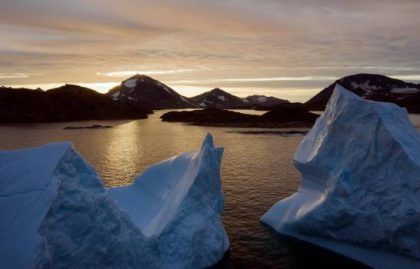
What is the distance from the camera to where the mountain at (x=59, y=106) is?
119 metres

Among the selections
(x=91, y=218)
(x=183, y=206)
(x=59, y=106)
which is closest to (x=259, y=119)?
(x=59, y=106)

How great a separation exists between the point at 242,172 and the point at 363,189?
1979 cm

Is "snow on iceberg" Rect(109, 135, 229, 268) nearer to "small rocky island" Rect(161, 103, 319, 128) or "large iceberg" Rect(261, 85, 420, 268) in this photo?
"large iceberg" Rect(261, 85, 420, 268)

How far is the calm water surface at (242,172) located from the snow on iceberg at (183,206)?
5.19ft

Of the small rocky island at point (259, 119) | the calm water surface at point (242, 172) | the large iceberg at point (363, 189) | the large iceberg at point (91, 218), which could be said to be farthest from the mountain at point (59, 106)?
the large iceberg at point (363, 189)

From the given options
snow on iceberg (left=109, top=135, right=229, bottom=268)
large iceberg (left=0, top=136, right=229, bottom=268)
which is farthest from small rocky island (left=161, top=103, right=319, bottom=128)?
large iceberg (left=0, top=136, right=229, bottom=268)

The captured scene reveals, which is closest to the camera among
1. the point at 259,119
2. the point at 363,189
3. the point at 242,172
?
the point at 363,189

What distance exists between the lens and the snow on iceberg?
16.4 m

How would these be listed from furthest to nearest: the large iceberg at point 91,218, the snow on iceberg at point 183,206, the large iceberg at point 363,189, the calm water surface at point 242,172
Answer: the calm water surface at point 242,172
the large iceberg at point 363,189
the snow on iceberg at point 183,206
the large iceberg at point 91,218

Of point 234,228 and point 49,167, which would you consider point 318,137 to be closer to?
point 234,228

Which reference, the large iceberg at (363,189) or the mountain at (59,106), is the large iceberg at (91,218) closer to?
the large iceberg at (363,189)

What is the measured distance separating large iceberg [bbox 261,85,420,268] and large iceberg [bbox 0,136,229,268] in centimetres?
448

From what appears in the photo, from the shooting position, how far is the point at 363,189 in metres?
18.3

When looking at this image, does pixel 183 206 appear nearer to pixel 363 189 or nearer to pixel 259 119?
pixel 363 189
